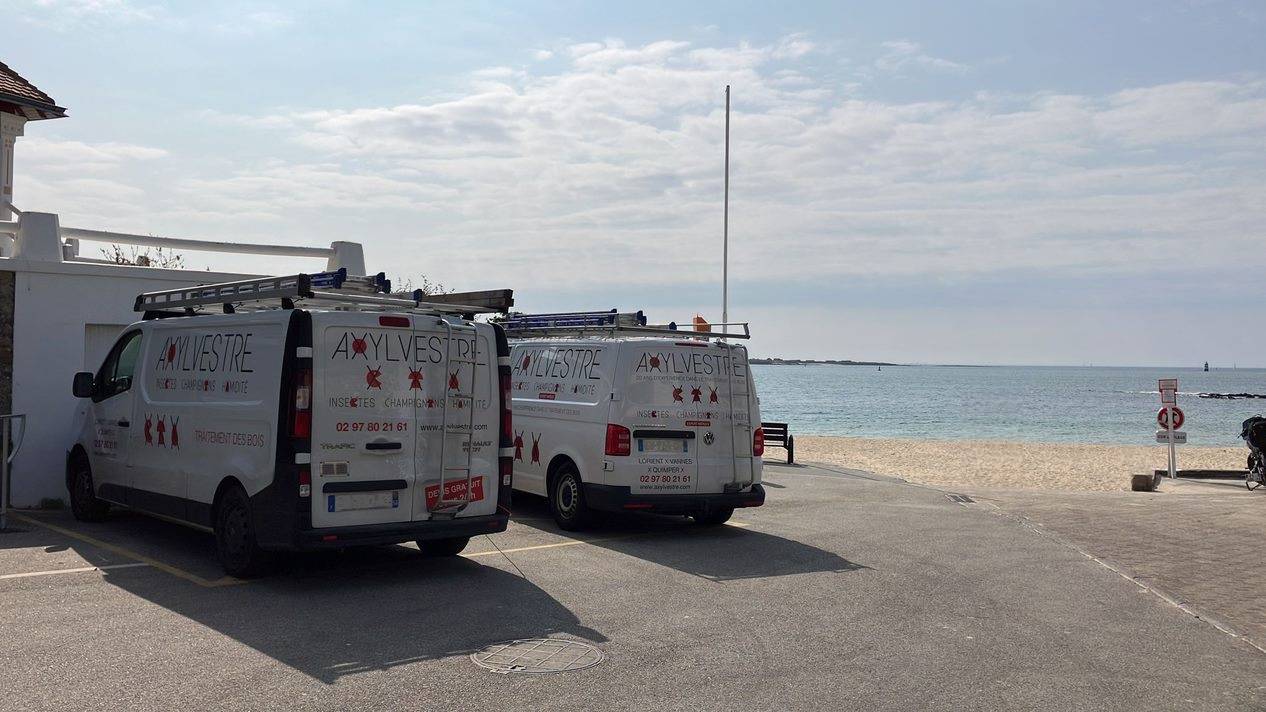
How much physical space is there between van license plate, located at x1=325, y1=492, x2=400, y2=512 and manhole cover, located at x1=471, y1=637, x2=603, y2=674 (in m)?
2.13

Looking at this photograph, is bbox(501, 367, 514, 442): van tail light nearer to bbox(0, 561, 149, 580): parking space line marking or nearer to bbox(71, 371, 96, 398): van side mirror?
bbox(0, 561, 149, 580): parking space line marking

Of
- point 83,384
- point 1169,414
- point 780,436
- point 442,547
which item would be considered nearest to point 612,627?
point 442,547

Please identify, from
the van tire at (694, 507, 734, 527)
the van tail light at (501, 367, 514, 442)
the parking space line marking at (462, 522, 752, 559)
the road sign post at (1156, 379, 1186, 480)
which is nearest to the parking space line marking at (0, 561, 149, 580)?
the parking space line marking at (462, 522, 752, 559)

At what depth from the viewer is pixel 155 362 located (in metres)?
10.2

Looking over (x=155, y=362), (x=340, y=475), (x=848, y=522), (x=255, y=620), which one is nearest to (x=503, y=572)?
(x=340, y=475)

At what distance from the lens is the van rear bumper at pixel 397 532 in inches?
324

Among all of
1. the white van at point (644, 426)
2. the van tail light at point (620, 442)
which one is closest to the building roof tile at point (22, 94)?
the white van at point (644, 426)

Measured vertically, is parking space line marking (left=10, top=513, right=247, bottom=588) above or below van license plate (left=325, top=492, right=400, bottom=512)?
below

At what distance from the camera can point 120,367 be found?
10.9 meters

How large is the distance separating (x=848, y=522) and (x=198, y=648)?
8574mm

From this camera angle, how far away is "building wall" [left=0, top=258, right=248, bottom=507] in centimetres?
1277

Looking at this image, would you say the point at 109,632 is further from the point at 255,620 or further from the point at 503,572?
the point at 503,572

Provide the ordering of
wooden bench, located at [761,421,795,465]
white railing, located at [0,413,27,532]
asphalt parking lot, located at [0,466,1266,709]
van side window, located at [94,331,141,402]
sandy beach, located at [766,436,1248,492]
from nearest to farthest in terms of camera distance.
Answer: asphalt parking lot, located at [0,466,1266,709] < van side window, located at [94,331,141,402] < white railing, located at [0,413,27,532] < wooden bench, located at [761,421,795,465] < sandy beach, located at [766,436,1248,492]

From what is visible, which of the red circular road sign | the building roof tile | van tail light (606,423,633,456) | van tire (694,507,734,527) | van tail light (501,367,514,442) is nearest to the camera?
van tail light (501,367,514,442)
